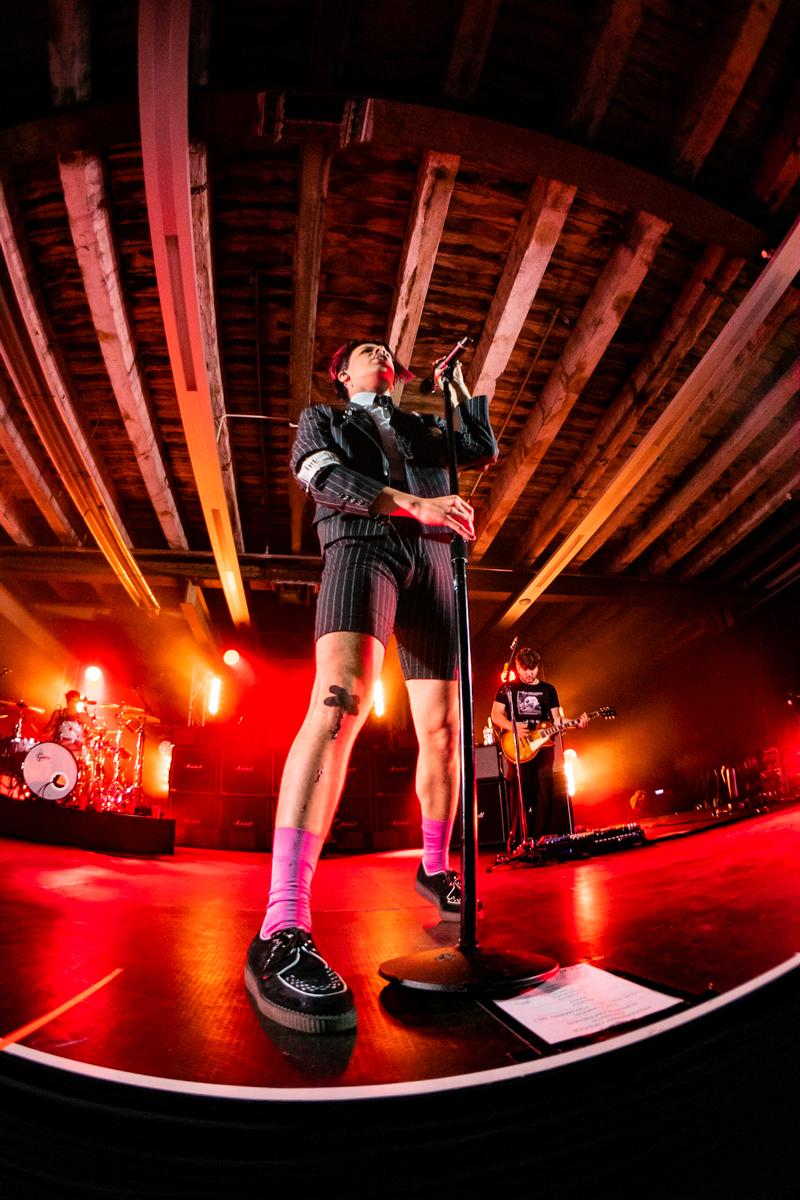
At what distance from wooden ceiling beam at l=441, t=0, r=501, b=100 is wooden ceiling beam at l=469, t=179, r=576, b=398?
631mm

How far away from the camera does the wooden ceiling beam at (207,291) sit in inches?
107

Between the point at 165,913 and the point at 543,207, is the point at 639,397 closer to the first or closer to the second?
the point at 543,207

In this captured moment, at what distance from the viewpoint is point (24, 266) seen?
3172mm

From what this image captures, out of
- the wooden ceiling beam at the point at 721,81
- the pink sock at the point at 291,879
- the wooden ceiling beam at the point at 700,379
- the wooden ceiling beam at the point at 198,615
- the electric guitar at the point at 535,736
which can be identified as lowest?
the pink sock at the point at 291,879

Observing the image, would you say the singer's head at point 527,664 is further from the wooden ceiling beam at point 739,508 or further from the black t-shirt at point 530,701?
the wooden ceiling beam at point 739,508

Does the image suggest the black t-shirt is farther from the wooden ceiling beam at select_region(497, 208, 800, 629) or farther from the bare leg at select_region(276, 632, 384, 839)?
the bare leg at select_region(276, 632, 384, 839)

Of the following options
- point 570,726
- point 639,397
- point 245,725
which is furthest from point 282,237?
point 245,725

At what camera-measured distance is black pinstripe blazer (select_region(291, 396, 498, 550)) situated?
1.47 metres

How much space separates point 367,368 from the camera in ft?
6.28

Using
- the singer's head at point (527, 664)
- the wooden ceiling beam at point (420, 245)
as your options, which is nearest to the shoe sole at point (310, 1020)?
the wooden ceiling beam at point (420, 245)

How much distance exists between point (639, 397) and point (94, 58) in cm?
388

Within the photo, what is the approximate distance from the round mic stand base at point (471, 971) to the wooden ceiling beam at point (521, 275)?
9.48ft

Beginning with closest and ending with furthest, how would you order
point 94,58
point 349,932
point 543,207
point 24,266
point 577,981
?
point 577,981, point 349,932, point 94,58, point 543,207, point 24,266

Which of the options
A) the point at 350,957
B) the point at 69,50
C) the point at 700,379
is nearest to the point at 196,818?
the point at 350,957
